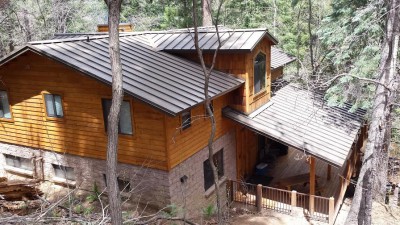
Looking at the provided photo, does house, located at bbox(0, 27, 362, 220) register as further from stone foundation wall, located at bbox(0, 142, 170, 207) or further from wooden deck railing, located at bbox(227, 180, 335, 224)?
wooden deck railing, located at bbox(227, 180, 335, 224)

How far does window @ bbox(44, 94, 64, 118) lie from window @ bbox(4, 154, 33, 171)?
259cm

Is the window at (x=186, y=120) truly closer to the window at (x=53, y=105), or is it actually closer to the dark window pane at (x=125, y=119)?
the dark window pane at (x=125, y=119)

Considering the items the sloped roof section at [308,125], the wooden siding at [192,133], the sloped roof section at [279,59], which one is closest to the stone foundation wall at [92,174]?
the wooden siding at [192,133]

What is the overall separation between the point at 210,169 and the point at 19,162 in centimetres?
767

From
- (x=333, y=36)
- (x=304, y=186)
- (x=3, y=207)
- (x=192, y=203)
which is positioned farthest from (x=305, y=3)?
(x=3, y=207)

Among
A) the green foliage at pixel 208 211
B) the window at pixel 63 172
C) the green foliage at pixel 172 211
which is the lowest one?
the green foliage at pixel 208 211

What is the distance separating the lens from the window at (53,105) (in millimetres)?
12781

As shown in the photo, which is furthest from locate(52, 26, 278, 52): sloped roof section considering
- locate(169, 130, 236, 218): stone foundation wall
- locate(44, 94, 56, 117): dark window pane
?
locate(44, 94, 56, 117): dark window pane

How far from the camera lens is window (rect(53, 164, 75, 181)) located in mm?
13514

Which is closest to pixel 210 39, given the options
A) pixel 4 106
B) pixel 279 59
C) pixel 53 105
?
pixel 53 105

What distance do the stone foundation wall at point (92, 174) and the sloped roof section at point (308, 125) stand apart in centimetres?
421

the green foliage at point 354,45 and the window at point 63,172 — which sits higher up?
the green foliage at point 354,45

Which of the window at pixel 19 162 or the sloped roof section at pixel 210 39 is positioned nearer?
the sloped roof section at pixel 210 39

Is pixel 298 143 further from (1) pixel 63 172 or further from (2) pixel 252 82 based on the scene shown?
(1) pixel 63 172
